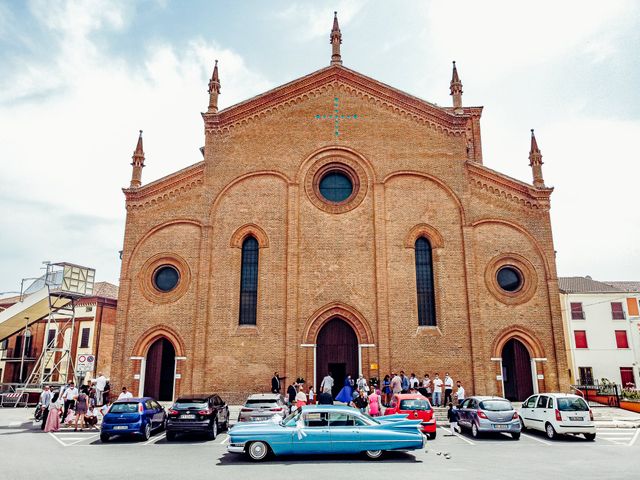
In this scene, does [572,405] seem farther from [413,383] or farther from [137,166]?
[137,166]

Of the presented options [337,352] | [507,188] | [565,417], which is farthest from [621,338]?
[565,417]

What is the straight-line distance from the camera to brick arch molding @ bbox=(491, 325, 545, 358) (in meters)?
22.2

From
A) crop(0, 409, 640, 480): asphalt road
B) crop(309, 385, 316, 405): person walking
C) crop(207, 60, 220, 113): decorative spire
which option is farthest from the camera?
crop(207, 60, 220, 113): decorative spire

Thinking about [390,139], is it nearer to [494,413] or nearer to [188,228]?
[188,228]

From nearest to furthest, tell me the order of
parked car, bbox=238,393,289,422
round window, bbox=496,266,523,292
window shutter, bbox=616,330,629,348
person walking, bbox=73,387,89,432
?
parked car, bbox=238,393,289,422 < person walking, bbox=73,387,89,432 < round window, bbox=496,266,523,292 < window shutter, bbox=616,330,629,348

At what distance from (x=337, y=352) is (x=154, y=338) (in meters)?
8.45

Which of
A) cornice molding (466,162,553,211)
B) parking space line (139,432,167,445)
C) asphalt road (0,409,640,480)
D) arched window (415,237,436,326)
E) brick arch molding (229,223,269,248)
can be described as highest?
cornice molding (466,162,553,211)

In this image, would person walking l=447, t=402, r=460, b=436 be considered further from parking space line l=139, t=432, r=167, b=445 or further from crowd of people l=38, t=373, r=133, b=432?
crowd of people l=38, t=373, r=133, b=432

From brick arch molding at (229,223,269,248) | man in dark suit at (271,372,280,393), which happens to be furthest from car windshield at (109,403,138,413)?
brick arch molding at (229,223,269,248)

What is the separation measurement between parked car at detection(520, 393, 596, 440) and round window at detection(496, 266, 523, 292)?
771cm

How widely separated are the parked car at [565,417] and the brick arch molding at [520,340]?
6128 millimetres

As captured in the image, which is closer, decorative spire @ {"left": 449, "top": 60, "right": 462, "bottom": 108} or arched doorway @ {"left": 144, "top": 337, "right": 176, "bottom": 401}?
arched doorway @ {"left": 144, "top": 337, "right": 176, "bottom": 401}

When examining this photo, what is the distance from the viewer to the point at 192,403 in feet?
50.5

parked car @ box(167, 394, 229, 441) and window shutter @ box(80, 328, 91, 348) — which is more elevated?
window shutter @ box(80, 328, 91, 348)
